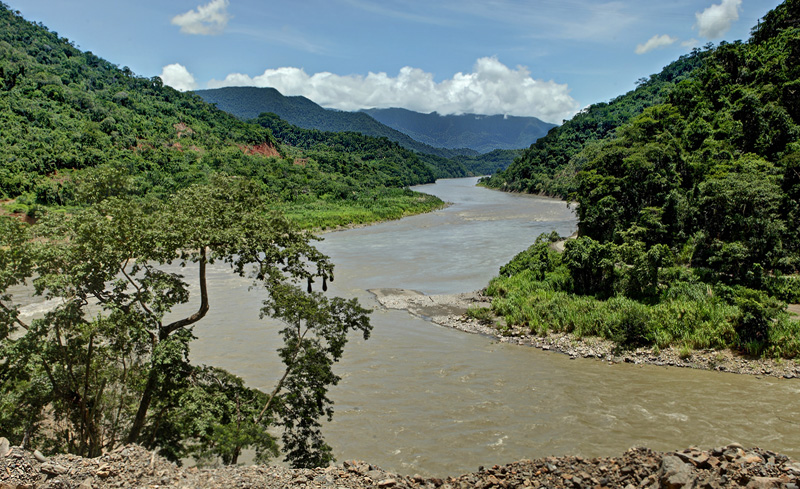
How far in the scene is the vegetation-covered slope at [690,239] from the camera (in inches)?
773

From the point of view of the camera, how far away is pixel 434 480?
888 centimetres

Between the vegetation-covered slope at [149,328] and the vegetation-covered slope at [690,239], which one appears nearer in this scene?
the vegetation-covered slope at [149,328]


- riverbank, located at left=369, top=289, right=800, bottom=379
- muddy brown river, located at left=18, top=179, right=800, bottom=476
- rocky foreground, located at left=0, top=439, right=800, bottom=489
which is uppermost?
rocky foreground, located at left=0, top=439, right=800, bottom=489

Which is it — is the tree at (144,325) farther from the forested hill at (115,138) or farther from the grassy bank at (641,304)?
the forested hill at (115,138)

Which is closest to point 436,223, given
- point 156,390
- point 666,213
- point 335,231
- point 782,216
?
point 335,231

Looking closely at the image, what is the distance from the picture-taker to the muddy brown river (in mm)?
12828

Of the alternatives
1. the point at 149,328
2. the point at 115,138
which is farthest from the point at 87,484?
the point at 115,138

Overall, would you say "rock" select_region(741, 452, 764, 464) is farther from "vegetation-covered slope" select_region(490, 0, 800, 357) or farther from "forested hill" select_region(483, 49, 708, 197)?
"forested hill" select_region(483, 49, 708, 197)

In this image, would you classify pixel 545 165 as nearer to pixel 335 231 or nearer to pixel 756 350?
pixel 335 231

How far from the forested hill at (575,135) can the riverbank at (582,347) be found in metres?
77.5

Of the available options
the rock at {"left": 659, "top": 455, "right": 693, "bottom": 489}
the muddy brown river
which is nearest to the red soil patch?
the muddy brown river

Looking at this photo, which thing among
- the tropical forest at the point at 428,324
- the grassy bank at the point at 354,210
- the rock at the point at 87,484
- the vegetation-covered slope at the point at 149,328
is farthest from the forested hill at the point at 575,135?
the rock at the point at 87,484

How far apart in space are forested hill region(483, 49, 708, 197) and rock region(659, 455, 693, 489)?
310ft

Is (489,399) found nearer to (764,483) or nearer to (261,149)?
(764,483)
